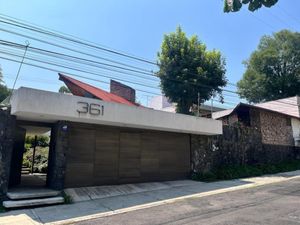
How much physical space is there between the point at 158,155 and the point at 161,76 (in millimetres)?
11520

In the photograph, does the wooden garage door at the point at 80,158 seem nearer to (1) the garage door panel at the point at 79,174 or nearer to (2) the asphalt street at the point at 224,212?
(1) the garage door panel at the point at 79,174

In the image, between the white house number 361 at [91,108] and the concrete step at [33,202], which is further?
the white house number 361 at [91,108]

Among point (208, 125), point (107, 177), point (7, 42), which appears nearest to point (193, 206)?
point (107, 177)

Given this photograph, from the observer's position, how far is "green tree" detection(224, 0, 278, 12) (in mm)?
4266

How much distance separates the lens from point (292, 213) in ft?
24.2

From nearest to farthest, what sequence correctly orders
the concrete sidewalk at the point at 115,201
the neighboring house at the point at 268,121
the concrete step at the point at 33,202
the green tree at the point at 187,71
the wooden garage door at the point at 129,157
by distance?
the concrete sidewalk at the point at 115,201 < the concrete step at the point at 33,202 < the wooden garage door at the point at 129,157 < the neighboring house at the point at 268,121 < the green tree at the point at 187,71

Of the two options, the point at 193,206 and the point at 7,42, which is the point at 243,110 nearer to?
the point at 193,206

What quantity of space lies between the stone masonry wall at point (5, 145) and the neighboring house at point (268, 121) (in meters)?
14.2

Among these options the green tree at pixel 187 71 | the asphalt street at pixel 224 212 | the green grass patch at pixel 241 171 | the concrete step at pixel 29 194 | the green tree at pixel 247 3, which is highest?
the green tree at pixel 187 71

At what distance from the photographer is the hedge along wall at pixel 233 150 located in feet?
52.0

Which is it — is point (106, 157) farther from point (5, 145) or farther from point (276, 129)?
point (276, 129)

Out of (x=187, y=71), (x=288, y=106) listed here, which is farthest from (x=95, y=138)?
(x=288, y=106)

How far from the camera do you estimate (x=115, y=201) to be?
9.57 metres

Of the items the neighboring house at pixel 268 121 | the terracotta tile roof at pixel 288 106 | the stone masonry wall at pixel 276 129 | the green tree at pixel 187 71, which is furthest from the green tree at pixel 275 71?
the green tree at pixel 187 71
